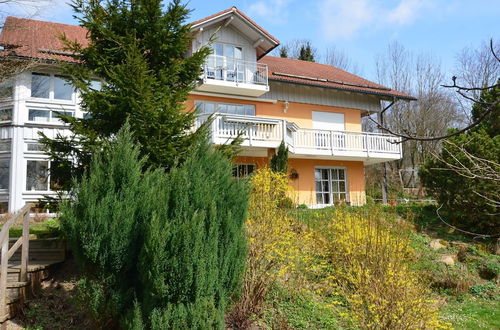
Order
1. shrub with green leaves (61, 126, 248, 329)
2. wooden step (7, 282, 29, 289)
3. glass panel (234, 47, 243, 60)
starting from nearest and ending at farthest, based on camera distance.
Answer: shrub with green leaves (61, 126, 248, 329) < wooden step (7, 282, 29, 289) < glass panel (234, 47, 243, 60)

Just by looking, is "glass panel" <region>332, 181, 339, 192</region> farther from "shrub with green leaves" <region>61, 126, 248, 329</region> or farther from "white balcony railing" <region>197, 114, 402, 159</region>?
"shrub with green leaves" <region>61, 126, 248, 329</region>

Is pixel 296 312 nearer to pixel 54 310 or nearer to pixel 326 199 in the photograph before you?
pixel 54 310

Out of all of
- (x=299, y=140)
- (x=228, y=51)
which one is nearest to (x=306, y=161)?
(x=299, y=140)

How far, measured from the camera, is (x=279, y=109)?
63.7ft

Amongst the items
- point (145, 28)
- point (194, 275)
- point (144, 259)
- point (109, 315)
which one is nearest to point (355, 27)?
point (194, 275)

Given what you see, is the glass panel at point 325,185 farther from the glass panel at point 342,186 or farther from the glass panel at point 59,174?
the glass panel at point 59,174

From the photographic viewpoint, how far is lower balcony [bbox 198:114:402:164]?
1566 cm

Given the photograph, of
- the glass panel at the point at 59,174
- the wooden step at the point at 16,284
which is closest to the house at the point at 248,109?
the glass panel at the point at 59,174

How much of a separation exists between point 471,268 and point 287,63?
14.9 metres

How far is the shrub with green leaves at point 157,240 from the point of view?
4.83 meters

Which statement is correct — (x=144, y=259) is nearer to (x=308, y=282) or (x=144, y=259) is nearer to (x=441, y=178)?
(x=308, y=282)

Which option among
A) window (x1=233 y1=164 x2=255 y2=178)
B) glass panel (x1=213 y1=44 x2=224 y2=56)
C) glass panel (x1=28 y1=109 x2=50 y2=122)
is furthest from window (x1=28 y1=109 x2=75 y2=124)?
window (x1=233 y1=164 x2=255 y2=178)

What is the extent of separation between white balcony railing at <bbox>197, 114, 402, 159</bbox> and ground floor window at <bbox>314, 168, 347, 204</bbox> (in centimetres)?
173

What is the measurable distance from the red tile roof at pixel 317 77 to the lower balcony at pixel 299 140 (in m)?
2.78
